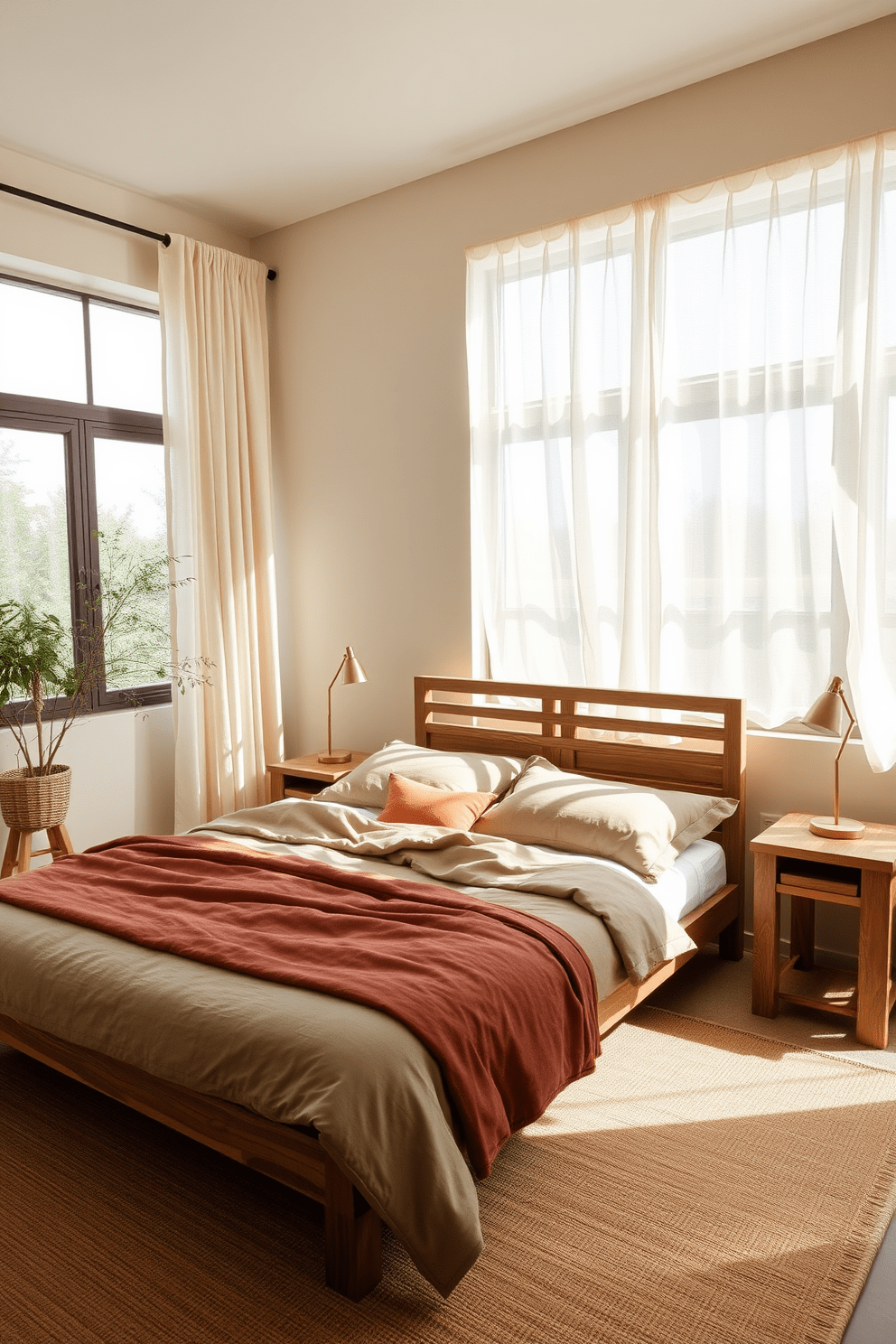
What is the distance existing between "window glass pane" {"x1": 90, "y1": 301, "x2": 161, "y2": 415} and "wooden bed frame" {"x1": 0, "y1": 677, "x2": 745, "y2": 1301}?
193 cm

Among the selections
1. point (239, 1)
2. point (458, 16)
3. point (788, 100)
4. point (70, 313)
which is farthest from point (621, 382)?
point (70, 313)

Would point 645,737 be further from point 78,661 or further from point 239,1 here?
point 239,1

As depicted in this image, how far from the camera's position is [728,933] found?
3.39 meters

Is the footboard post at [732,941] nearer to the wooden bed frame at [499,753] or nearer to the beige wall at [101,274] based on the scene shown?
the wooden bed frame at [499,753]

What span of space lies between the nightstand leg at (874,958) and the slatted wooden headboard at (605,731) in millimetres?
644

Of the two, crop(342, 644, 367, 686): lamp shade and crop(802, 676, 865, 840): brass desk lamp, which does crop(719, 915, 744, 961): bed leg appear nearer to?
crop(802, 676, 865, 840): brass desk lamp

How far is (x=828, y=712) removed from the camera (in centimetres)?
287

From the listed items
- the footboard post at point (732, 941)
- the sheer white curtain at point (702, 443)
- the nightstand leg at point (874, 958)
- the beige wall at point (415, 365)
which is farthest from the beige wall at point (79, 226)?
the nightstand leg at point (874, 958)

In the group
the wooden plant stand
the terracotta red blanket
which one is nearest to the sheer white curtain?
the terracotta red blanket

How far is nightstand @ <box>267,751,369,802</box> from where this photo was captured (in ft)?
13.8

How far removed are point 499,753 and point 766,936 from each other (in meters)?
1.37

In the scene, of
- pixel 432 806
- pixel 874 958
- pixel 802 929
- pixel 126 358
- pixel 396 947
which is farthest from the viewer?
pixel 126 358

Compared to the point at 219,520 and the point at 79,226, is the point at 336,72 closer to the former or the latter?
the point at 79,226

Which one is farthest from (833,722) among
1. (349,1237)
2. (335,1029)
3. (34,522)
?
(34,522)
